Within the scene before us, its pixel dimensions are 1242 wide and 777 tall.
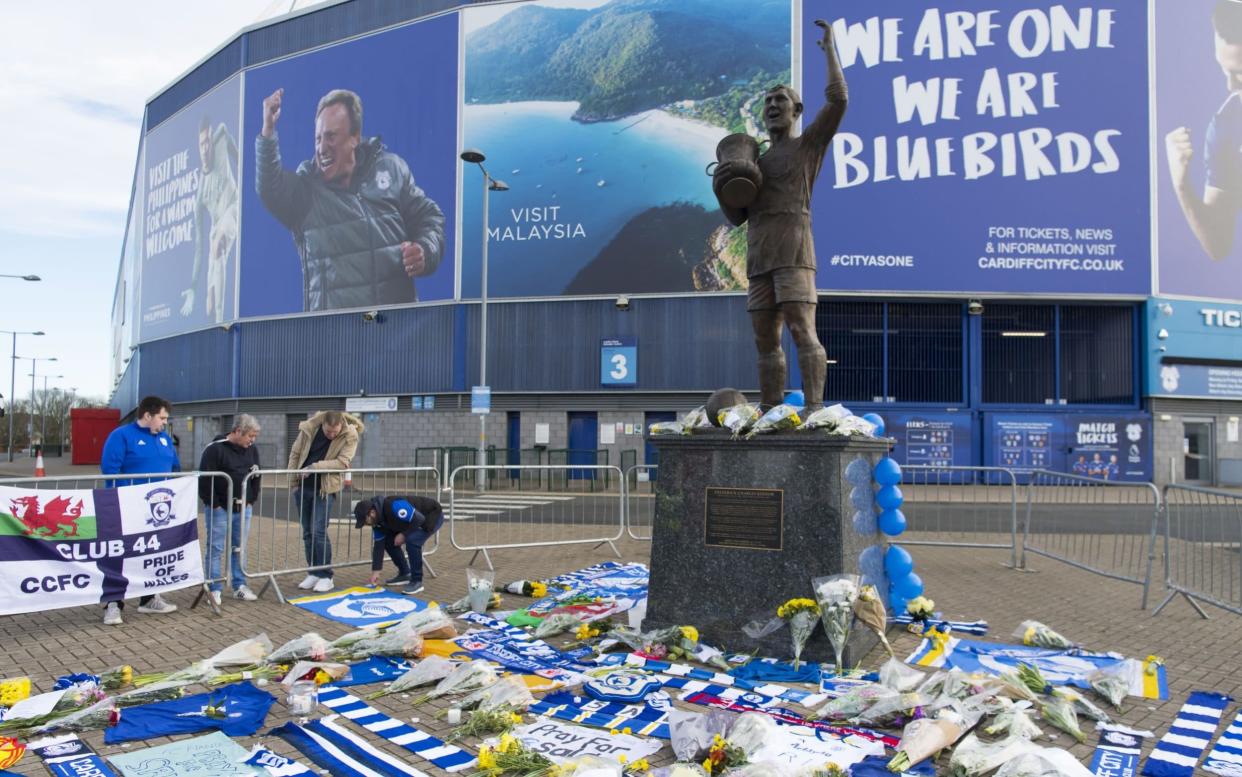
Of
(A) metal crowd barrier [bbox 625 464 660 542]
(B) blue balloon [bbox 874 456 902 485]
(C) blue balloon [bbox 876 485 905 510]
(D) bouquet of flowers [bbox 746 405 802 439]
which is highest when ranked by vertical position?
(D) bouquet of flowers [bbox 746 405 802 439]

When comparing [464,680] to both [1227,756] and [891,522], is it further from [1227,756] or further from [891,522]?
[1227,756]

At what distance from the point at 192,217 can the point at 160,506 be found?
36.1 meters

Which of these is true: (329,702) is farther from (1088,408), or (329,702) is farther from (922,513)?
(1088,408)

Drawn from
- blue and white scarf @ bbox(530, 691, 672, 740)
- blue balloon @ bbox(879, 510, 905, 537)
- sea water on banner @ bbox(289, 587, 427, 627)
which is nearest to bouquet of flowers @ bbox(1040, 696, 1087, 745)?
blue balloon @ bbox(879, 510, 905, 537)

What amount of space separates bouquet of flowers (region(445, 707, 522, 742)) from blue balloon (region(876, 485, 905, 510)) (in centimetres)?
330

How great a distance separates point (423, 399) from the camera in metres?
28.8

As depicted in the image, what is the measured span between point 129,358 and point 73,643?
50419 millimetres

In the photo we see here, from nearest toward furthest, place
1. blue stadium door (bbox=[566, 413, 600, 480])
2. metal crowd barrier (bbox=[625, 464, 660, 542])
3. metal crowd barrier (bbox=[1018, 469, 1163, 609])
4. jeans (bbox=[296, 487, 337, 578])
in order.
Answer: jeans (bbox=[296, 487, 337, 578]) → metal crowd barrier (bbox=[1018, 469, 1163, 609]) → metal crowd barrier (bbox=[625, 464, 660, 542]) → blue stadium door (bbox=[566, 413, 600, 480])

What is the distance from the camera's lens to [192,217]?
126 ft

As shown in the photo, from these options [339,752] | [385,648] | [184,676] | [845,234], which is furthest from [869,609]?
[845,234]

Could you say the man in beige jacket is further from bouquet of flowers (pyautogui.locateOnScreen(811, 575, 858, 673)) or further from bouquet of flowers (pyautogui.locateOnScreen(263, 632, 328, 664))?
bouquet of flowers (pyautogui.locateOnScreen(811, 575, 858, 673))

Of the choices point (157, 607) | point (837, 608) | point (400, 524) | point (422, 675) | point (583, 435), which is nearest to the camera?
point (422, 675)

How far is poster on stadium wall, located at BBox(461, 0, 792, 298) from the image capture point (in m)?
26.2

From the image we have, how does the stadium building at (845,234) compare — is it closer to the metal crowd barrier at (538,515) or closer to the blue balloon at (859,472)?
the metal crowd barrier at (538,515)
